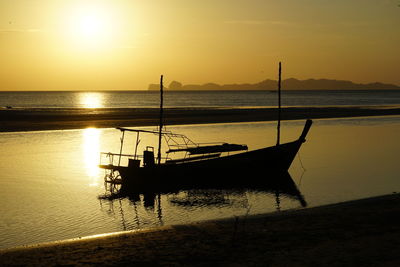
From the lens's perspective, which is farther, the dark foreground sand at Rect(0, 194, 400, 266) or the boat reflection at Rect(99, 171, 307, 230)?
the boat reflection at Rect(99, 171, 307, 230)

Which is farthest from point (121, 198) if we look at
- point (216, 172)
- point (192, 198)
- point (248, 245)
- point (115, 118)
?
point (115, 118)

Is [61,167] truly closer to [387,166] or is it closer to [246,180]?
[246,180]

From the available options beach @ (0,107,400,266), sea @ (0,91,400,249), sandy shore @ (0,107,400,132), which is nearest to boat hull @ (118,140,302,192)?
sea @ (0,91,400,249)

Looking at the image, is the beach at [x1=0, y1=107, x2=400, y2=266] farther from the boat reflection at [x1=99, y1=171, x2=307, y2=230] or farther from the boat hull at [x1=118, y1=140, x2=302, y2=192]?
the boat hull at [x1=118, y1=140, x2=302, y2=192]

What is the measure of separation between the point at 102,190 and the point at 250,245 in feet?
43.1

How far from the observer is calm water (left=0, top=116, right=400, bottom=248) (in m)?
18.6

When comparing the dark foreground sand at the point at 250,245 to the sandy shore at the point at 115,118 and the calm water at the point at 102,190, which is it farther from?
the sandy shore at the point at 115,118

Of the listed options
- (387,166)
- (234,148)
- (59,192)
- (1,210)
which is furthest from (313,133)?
(1,210)

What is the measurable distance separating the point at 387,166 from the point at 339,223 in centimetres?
1688

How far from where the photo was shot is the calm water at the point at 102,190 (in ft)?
61.0

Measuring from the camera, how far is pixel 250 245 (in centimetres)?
1394

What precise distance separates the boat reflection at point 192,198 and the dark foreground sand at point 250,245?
3.38m

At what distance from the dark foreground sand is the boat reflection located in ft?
11.1

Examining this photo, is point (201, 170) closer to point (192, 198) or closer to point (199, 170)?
point (199, 170)
